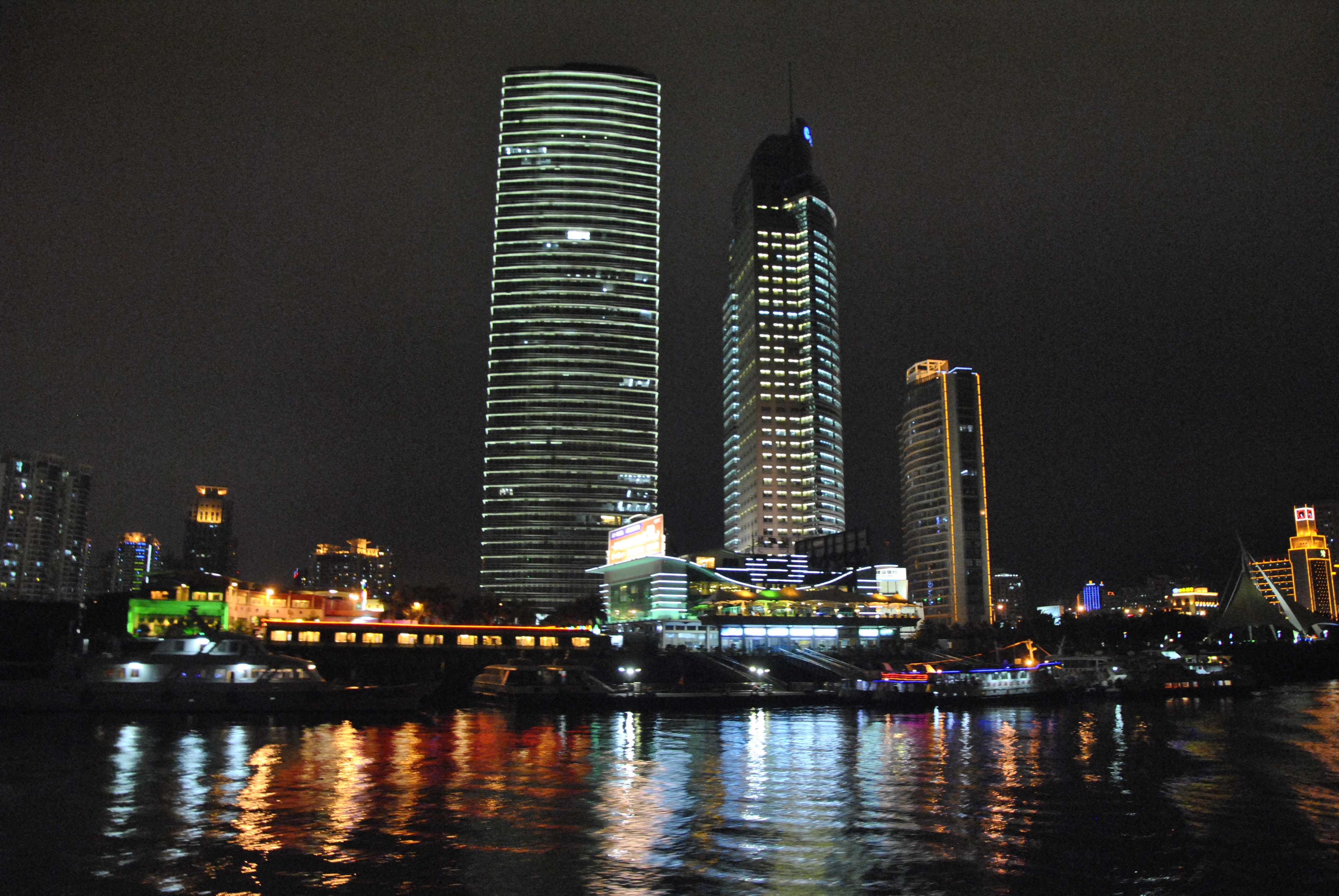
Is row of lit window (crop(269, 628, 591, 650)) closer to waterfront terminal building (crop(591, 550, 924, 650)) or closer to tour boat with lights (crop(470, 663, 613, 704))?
waterfront terminal building (crop(591, 550, 924, 650))

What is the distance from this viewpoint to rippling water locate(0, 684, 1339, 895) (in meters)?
26.9

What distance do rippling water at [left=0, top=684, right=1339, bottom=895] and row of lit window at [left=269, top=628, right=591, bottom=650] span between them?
4936 centimetres

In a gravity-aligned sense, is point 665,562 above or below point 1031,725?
above

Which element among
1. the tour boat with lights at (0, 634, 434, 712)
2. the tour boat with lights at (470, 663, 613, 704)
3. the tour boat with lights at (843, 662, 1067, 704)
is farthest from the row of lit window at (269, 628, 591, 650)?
the tour boat with lights at (843, 662, 1067, 704)

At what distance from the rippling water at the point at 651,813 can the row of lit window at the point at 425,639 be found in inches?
1943

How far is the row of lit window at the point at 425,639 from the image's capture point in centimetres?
11175

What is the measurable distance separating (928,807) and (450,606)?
117506 millimetres

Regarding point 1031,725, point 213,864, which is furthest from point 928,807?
point 1031,725

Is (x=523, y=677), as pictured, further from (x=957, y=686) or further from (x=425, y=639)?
(x=957, y=686)

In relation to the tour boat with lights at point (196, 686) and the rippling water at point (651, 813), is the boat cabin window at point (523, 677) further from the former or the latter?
the rippling water at point (651, 813)

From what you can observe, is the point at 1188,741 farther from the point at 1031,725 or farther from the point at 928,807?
the point at 928,807

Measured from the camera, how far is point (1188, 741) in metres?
62.0

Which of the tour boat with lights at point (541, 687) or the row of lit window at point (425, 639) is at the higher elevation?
the row of lit window at point (425, 639)

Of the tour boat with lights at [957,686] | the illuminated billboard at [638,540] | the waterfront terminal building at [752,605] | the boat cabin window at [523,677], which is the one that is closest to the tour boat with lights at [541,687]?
the boat cabin window at [523,677]
